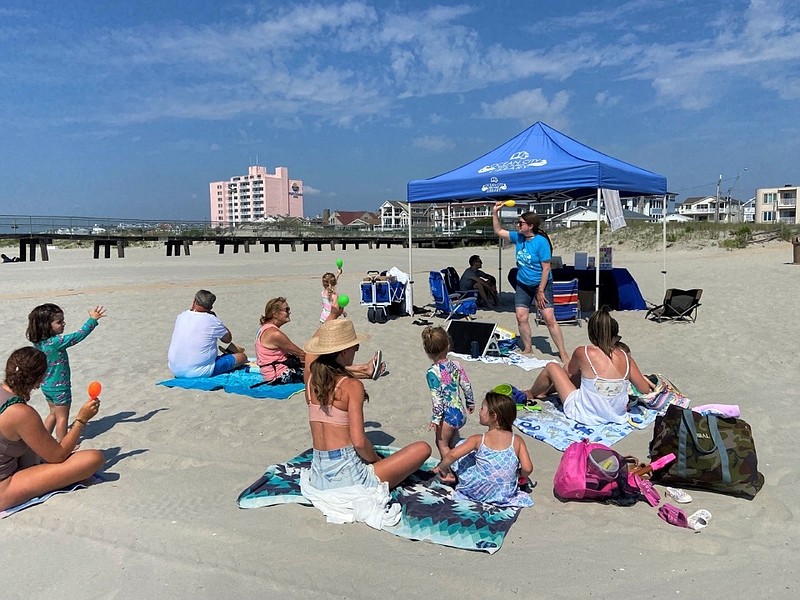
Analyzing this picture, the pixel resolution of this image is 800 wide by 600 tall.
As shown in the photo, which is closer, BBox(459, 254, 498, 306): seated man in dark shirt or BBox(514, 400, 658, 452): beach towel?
BBox(514, 400, 658, 452): beach towel

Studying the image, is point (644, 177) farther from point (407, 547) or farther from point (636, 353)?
point (407, 547)

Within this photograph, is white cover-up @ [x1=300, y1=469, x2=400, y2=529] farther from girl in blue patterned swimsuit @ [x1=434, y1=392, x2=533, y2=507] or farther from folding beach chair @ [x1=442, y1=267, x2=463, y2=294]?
folding beach chair @ [x1=442, y1=267, x2=463, y2=294]

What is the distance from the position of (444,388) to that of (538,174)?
18.4ft

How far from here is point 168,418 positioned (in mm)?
4941

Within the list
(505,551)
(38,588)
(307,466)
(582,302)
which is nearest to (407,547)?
(505,551)

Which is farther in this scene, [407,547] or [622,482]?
[622,482]

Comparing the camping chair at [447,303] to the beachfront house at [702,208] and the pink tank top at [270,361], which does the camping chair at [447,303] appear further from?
the beachfront house at [702,208]

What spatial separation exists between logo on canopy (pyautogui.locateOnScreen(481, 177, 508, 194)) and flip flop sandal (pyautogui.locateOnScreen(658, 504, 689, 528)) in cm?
633

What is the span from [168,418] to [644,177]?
7538mm

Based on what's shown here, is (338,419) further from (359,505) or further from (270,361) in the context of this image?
(270,361)

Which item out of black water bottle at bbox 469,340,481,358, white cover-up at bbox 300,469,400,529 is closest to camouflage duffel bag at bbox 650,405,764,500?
white cover-up at bbox 300,469,400,529

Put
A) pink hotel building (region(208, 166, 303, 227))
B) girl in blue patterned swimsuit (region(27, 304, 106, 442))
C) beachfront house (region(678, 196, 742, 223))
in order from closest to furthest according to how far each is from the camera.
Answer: girl in blue patterned swimsuit (region(27, 304, 106, 442)) → beachfront house (region(678, 196, 742, 223)) → pink hotel building (region(208, 166, 303, 227))

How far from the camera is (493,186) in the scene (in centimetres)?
905

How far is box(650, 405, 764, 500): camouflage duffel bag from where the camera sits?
3412 millimetres
